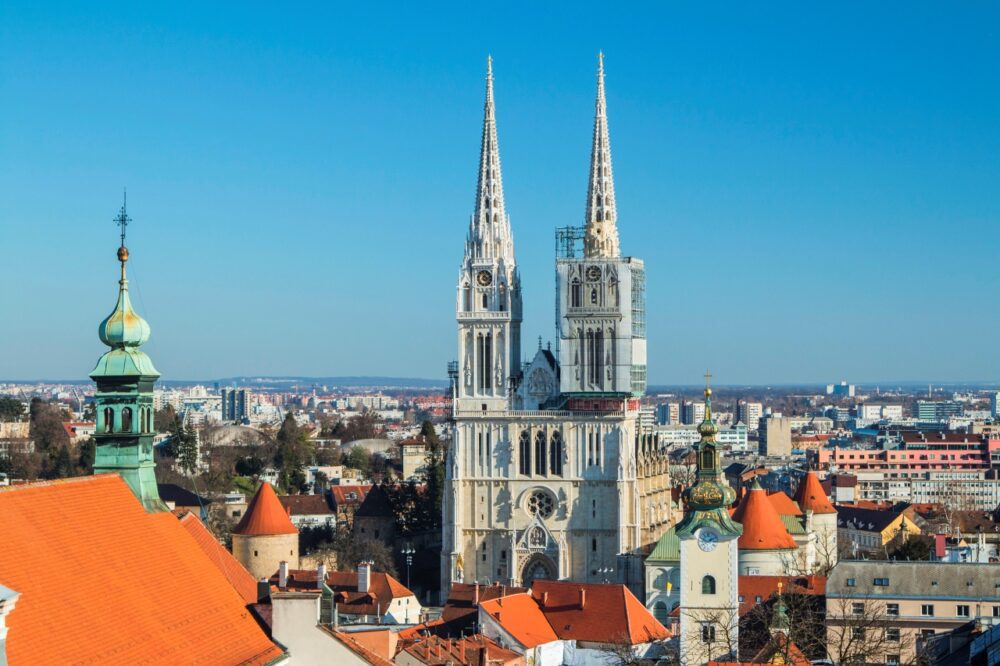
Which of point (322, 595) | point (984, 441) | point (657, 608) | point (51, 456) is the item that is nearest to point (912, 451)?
point (984, 441)

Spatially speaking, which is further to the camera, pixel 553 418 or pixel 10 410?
pixel 10 410

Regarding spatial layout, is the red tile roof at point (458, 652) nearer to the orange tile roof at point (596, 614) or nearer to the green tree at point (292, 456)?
the orange tile roof at point (596, 614)

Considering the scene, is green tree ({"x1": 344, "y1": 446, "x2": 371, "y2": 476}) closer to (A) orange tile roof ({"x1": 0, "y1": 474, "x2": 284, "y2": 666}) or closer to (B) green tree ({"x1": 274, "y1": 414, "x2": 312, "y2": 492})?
(B) green tree ({"x1": 274, "y1": 414, "x2": 312, "y2": 492})

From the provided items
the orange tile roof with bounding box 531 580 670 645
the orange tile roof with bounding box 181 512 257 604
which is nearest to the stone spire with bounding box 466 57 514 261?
the orange tile roof with bounding box 531 580 670 645

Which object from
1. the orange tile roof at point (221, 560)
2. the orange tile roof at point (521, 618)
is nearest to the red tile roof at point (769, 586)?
the orange tile roof at point (521, 618)

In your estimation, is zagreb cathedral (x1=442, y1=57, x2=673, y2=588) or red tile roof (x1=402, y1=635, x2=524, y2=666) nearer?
red tile roof (x1=402, y1=635, x2=524, y2=666)

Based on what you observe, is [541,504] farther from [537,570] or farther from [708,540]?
[708,540]

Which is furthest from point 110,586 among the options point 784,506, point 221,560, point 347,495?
point 347,495
